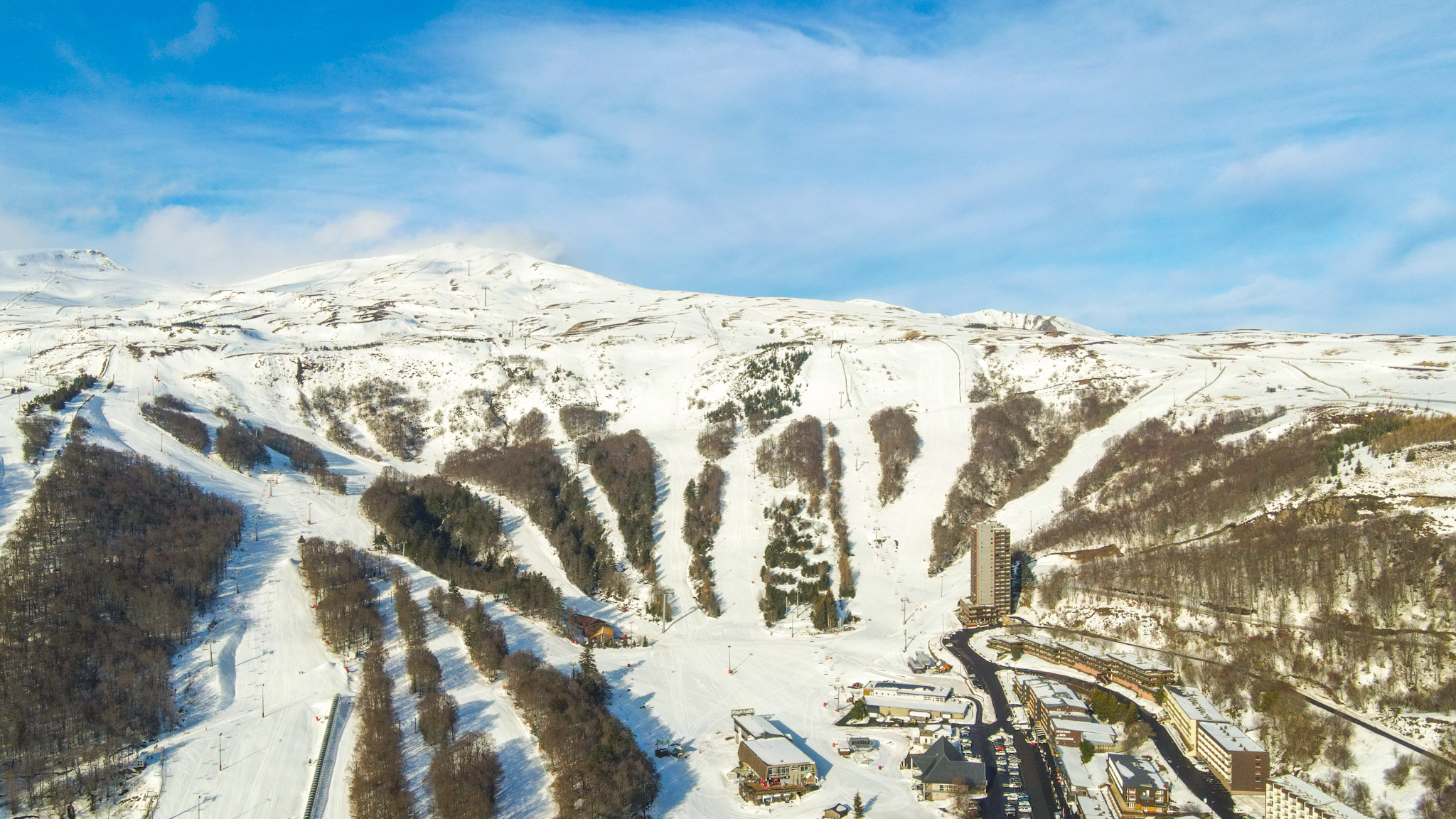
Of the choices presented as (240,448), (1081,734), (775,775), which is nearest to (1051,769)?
(1081,734)

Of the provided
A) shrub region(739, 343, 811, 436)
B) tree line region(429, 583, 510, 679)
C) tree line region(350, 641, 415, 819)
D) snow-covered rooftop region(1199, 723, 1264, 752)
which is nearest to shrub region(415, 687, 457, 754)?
tree line region(350, 641, 415, 819)

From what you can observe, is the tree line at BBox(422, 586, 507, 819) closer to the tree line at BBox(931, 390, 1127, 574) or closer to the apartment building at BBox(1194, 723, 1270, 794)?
the apartment building at BBox(1194, 723, 1270, 794)

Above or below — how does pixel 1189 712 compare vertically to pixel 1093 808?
above

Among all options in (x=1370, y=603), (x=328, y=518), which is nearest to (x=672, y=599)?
(x=328, y=518)

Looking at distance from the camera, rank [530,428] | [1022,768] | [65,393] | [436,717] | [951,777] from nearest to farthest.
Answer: [951,777]
[1022,768]
[436,717]
[65,393]
[530,428]

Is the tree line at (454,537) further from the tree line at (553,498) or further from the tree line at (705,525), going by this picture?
the tree line at (705,525)

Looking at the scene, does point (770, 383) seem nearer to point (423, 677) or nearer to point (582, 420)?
point (582, 420)

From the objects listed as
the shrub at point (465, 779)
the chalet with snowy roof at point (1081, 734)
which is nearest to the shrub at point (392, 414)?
the shrub at point (465, 779)
